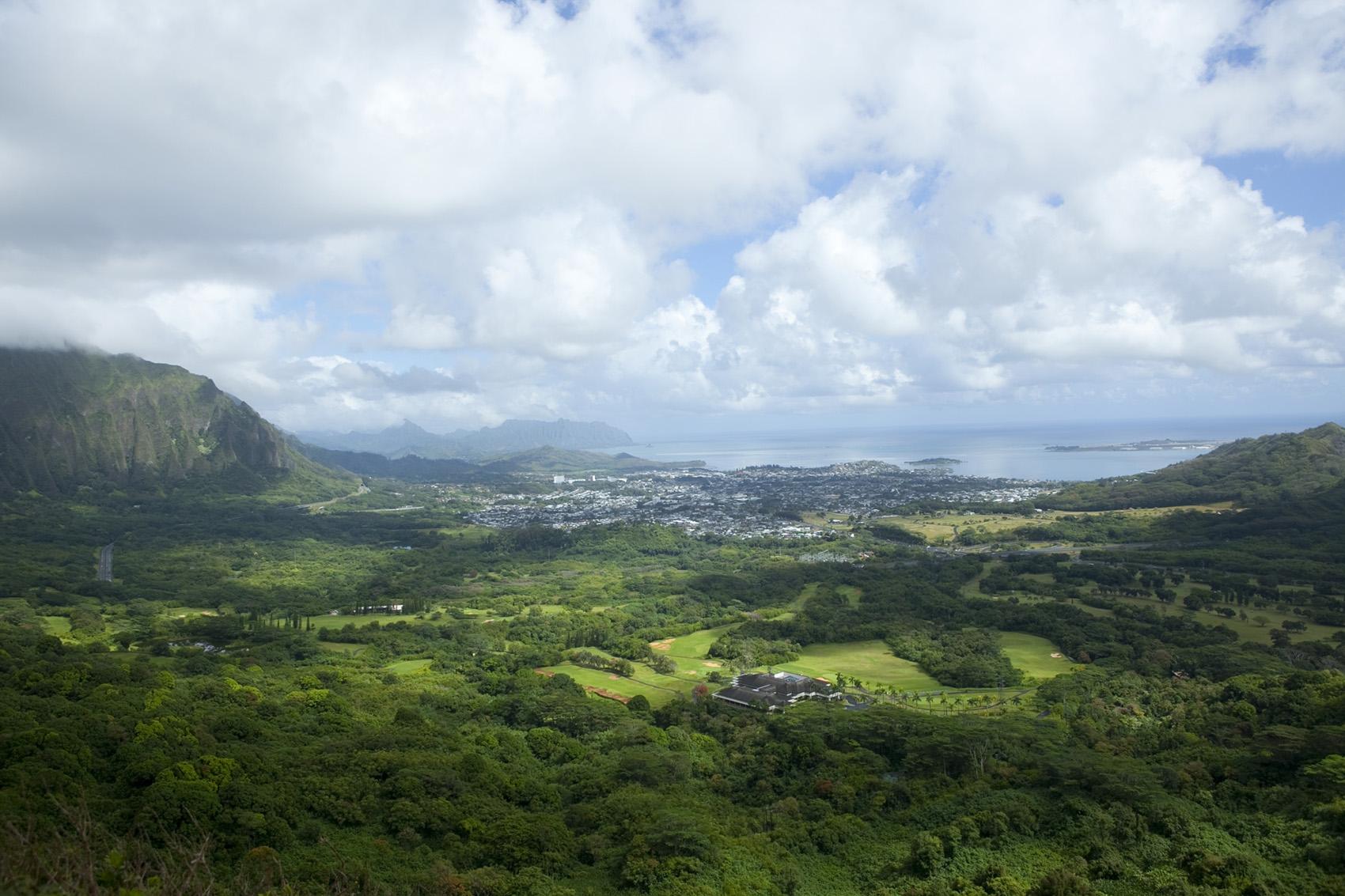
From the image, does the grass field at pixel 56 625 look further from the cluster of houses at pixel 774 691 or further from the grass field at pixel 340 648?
the cluster of houses at pixel 774 691

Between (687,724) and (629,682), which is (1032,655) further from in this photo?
(629,682)

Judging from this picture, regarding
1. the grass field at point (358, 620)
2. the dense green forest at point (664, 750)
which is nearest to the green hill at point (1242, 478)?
the dense green forest at point (664, 750)

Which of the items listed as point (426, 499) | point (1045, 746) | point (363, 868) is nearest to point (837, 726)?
point (1045, 746)

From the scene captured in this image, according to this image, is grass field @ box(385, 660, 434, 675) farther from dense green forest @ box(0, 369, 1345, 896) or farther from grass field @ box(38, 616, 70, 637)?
grass field @ box(38, 616, 70, 637)

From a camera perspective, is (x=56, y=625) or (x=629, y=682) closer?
(x=629, y=682)

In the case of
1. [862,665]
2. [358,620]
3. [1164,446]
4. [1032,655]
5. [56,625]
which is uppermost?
[1164,446]

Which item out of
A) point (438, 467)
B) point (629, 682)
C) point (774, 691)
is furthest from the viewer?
point (438, 467)

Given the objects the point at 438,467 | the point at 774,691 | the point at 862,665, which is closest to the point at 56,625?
the point at 774,691
